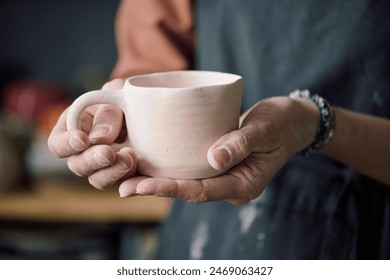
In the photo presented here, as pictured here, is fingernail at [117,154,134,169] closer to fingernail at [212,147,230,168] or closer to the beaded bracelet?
fingernail at [212,147,230,168]

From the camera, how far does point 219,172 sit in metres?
0.51

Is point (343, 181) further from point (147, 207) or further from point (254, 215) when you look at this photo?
point (147, 207)

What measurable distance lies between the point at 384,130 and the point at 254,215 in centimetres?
20

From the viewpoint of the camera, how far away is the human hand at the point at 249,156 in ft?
1.53

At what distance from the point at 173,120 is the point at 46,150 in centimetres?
86

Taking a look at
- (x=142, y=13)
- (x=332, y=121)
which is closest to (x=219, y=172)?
(x=332, y=121)

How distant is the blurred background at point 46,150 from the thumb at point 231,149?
78cm

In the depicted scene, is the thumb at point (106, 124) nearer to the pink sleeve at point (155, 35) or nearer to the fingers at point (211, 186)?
the fingers at point (211, 186)

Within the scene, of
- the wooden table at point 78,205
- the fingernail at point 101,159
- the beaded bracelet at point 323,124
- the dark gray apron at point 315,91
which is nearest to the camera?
the fingernail at point 101,159

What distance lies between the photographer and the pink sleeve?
805 millimetres

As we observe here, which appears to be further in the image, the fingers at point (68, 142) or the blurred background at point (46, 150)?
the blurred background at point (46, 150)

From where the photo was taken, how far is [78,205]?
48.9 inches

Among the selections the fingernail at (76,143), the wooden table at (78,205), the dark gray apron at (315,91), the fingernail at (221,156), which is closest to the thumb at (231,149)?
the fingernail at (221,156)

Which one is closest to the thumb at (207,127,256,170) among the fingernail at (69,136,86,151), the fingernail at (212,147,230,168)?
the fingernail at (212,147,230,168)
